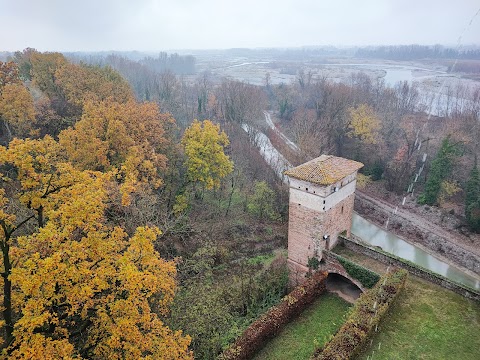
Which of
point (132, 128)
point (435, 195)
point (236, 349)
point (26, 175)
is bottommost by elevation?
point (435, 195)

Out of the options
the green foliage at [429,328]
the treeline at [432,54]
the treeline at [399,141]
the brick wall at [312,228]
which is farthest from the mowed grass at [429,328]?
the treeline at [432,54]

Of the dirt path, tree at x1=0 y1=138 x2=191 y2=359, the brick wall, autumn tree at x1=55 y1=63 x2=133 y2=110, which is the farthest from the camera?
autumn tree at x1=55 y1=63 x2=133 y2=110

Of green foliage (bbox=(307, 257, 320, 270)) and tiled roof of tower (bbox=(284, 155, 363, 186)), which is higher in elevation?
tiled roof of tower (bbox=(284, 155, 363, 186))

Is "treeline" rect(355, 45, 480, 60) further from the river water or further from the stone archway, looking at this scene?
the stone archway

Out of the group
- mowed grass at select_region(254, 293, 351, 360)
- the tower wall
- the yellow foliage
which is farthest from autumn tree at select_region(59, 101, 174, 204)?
the yellow foliage

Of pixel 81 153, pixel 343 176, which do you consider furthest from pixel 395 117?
pixel 81 153

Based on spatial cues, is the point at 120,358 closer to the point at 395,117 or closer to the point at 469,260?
the point at 469,260
